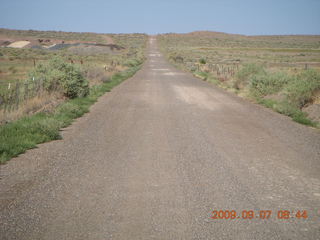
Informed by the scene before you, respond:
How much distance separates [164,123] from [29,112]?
4.67 metres

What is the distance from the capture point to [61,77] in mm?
12531

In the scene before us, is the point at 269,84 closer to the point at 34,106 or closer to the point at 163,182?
the point at 34,106

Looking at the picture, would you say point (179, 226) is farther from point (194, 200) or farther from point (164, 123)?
point (164, 123)

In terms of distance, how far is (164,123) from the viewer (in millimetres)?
9086

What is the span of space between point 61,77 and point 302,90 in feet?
32.6

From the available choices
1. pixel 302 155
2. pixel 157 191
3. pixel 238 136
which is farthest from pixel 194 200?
pixel 238 136

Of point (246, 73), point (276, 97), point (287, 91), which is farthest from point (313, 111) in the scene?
point (246, 73)

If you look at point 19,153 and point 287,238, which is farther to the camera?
point 19,153

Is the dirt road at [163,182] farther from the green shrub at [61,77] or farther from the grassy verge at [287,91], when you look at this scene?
the green shrub at [61,77]

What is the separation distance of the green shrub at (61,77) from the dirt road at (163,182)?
427cm
